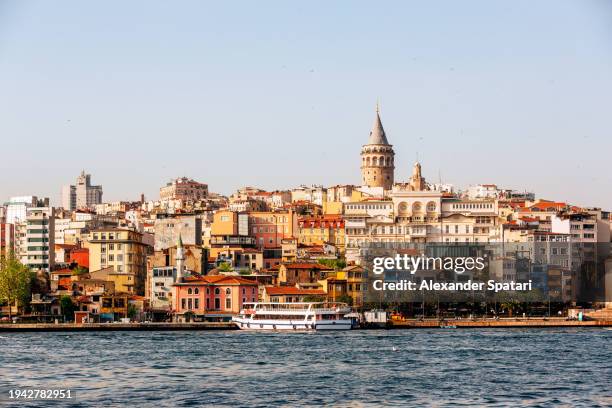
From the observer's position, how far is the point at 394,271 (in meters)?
79.1

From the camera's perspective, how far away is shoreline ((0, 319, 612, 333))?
6925 cm

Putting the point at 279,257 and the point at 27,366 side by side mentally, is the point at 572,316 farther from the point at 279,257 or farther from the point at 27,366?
the point at 27,366

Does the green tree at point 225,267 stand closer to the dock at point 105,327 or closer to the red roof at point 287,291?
the red roof at point 287,291

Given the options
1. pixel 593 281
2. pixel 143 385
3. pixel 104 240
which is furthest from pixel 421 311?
pixel 143 385

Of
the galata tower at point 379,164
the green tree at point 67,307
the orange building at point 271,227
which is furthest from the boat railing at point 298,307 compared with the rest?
the galata tower at point 379,164

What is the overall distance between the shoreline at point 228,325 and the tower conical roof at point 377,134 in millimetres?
61188

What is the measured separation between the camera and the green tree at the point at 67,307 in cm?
7475

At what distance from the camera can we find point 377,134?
5276 inches

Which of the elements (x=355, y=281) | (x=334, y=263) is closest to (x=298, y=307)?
(x=355, y=281)

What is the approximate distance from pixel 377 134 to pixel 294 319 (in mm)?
66378

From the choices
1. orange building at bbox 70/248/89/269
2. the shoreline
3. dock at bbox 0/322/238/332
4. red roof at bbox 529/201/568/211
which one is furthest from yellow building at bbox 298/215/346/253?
dock at bbox 0/322/238/332

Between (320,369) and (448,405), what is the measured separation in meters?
9.87

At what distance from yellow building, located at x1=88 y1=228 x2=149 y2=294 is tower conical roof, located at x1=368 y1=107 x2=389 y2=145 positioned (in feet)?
162

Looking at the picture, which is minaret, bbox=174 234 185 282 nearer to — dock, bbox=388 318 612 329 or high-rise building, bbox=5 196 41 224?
dock, bbox=388 318 612 329
